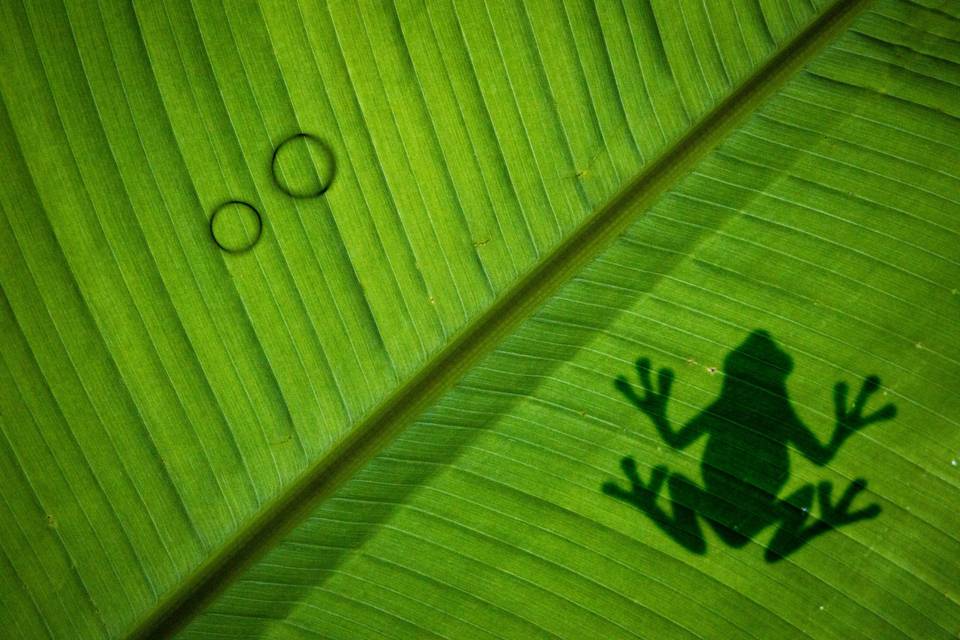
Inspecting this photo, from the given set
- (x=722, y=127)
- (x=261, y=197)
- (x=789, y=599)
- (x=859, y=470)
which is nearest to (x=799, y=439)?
(x=859, y=470)

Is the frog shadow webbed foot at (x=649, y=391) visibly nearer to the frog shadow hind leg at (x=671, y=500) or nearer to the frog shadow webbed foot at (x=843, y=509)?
the frog shadow hind leg at (x=671, y=500)

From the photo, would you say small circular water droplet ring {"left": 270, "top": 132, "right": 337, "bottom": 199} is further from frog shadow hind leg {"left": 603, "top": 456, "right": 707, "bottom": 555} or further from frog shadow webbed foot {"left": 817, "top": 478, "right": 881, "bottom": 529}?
frog shadow webbed foot {"left": 817, "top": 478, "right": 881, "bottom": 529}

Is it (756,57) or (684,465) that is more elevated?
(756,57)

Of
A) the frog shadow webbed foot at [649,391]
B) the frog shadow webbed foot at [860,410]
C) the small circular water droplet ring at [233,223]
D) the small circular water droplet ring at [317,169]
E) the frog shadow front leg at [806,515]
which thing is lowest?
the frog shadow front leg at [806,515]

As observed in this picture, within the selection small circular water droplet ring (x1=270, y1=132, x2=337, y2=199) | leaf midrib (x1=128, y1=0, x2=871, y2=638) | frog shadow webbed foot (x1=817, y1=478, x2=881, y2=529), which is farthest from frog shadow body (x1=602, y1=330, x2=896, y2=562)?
small circular water droplet ring (x1=270, y1=132, x2=337, y2=199)

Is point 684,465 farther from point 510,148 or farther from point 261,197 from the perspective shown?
point 261,197

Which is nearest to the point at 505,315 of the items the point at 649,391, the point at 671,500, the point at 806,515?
the point at 649,391

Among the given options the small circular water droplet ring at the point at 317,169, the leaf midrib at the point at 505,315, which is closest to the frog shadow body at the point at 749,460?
the leaf midrib at the point at 505,315
